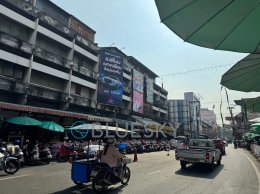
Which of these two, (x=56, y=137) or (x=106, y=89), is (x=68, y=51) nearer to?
(x=106, y=89)

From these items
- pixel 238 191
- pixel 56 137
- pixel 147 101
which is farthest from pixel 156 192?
pixel 147 101

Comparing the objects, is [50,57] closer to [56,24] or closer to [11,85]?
[56,24]

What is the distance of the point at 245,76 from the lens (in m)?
5.59

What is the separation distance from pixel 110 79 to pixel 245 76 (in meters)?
33.9

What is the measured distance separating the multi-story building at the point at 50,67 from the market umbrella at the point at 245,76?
18552 mm

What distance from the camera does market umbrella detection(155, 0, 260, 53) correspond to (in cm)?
312

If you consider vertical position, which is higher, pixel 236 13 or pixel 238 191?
pixel 236 13

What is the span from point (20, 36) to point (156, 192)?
23238 mm

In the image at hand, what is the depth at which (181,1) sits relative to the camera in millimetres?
3250

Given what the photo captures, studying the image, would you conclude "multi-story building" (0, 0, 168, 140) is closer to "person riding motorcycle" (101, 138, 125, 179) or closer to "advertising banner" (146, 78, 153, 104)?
"advertising banner" (146, 78, 153, 104)

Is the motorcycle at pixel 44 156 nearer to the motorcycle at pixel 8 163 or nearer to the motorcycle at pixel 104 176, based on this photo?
the motorcycle at pixel 8 163

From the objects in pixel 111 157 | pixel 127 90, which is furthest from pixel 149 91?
pixel 111 157

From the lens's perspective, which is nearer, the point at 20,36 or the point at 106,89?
the point at 20,36

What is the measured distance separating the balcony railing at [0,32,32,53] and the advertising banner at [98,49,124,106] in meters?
13.6
